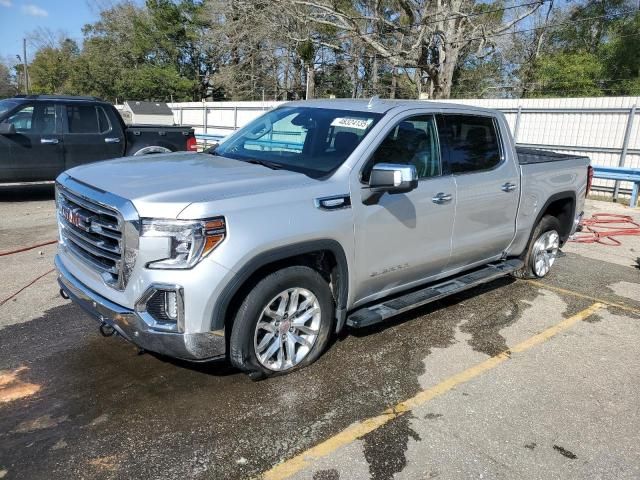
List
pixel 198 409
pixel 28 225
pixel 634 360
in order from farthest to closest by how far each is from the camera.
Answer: pixel 28 225 → pixel 634 360 → pixel 198 409

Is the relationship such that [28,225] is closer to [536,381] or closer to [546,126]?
[536,381]

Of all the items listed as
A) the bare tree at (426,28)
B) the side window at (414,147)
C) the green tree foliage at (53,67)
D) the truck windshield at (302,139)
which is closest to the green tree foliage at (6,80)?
the green tree foliage at (53,67)

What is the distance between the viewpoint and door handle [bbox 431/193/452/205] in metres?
4.45

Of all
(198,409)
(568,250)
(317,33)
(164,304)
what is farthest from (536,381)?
(317,33)

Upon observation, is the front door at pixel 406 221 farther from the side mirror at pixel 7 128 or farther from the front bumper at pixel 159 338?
the side mirror at pixel 7 128

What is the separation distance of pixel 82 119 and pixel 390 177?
845 centimetres

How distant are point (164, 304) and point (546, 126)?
14.9 meters

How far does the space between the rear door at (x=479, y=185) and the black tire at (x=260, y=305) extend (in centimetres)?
160

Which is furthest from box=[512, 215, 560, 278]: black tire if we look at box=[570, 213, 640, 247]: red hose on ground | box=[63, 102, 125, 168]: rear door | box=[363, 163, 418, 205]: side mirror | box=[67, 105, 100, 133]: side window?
box=[67, 105, 100, 133]: side window

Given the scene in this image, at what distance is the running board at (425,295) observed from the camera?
408 cm

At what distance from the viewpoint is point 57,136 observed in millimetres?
10000

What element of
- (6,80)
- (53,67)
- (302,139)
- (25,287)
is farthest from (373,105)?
(6,80)

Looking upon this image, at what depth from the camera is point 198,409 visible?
3408 millimetres

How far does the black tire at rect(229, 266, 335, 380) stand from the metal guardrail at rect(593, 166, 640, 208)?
11.4m
